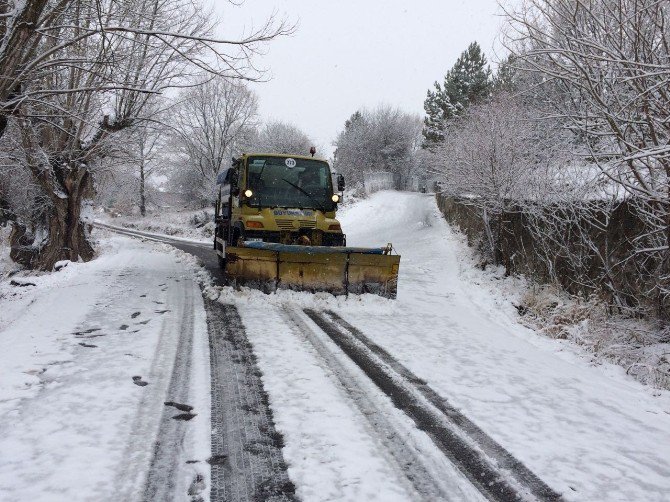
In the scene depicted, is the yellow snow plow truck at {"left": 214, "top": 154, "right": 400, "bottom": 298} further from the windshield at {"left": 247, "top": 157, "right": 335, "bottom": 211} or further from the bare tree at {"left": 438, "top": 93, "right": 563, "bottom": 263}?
the bare tree at {"left": 438, "top": 93, "right": 563, "bottom": 263}

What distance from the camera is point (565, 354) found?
601cm

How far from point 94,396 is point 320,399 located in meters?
1.78

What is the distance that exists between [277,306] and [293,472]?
174 inches

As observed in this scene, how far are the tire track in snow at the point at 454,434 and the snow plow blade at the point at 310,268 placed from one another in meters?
2.40

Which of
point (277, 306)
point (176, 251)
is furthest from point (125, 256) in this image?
point (277, 306)

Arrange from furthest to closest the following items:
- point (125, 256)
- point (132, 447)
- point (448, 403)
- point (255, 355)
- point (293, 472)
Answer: point (125, 256) → point (255, 355) → point (448, 403) → point (132, 447) → point (293, 472)

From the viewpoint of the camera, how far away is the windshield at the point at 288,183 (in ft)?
28.7

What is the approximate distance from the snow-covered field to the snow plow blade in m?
0.30

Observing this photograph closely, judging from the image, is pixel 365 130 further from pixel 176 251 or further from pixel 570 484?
pixel 570 484

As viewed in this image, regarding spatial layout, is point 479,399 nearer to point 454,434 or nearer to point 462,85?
point 454,434

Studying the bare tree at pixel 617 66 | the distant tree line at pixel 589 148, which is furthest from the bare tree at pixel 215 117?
the bare tree at pixel 617 66

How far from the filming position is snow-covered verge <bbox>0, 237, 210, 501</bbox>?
2.61 meters

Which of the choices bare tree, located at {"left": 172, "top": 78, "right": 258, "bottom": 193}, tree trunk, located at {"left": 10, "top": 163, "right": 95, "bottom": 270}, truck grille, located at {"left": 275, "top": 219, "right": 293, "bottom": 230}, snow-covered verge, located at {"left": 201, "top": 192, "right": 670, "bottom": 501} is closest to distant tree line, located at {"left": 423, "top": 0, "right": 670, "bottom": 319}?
snow-covered verge, located at {"left": 201, "top": 192, "right": 670, "bottom": 501}

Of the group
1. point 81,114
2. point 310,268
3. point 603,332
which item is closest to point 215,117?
point 81,114
